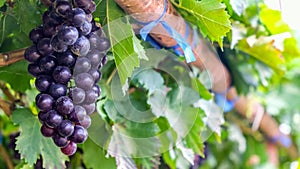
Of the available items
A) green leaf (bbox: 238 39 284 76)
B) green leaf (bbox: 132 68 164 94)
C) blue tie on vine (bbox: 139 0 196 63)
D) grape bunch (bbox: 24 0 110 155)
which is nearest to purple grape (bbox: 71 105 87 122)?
grape bunch (bbox: 24 0 110 155)

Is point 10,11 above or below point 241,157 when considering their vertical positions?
above

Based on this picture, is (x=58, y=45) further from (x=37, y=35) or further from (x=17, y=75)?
(x=17, y=75)

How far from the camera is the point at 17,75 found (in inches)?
25.4

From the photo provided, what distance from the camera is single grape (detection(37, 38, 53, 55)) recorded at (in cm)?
50

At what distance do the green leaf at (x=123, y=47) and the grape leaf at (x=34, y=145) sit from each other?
0.51ft

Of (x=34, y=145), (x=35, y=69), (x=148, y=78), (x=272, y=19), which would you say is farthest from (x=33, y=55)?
(x=272, y=19)

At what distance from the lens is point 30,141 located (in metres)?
0.60

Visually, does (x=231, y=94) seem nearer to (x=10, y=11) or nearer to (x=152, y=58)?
(x=152, y=58)

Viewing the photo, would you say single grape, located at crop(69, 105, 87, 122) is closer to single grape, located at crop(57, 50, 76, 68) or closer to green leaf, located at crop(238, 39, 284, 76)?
single grape, located at crop(57, 50, 76, 68)

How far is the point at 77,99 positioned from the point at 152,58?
24 centimetres

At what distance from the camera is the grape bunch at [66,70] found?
478 mm

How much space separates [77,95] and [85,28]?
0.07m

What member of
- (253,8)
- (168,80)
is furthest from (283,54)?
(168,80)

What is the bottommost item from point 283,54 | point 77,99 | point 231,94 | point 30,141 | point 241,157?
point 241,157
